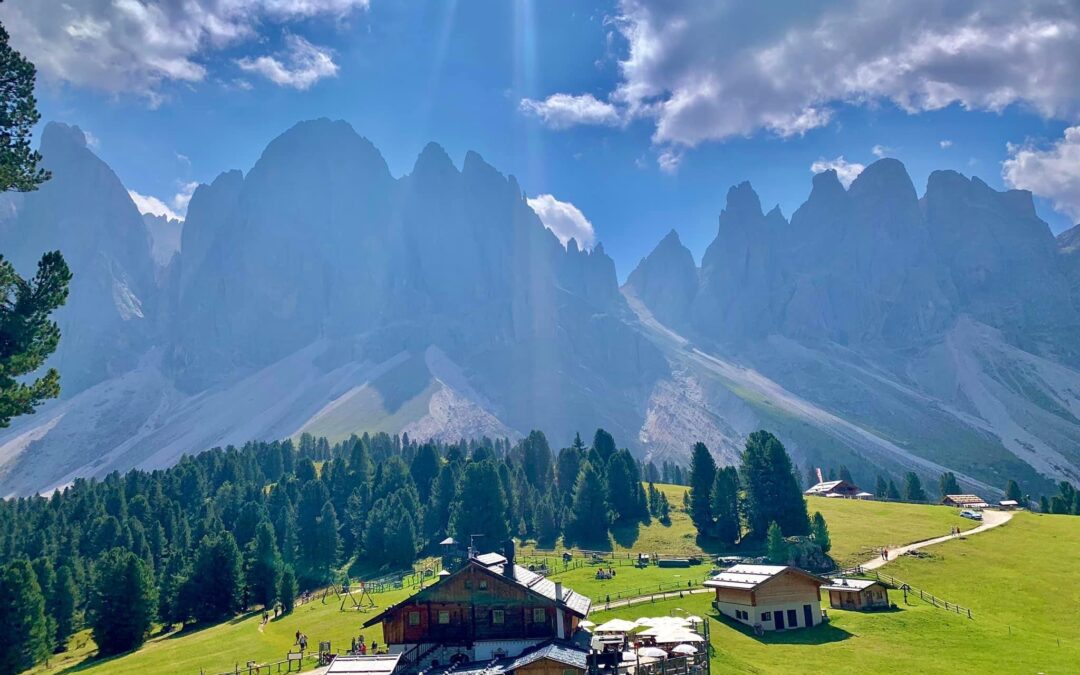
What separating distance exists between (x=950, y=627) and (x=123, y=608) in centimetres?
6999

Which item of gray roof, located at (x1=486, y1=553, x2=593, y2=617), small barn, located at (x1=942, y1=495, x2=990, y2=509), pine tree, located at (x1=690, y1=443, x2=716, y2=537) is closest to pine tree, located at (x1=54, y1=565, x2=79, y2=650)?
gray roof, located at (x1=486, y1=553, x2=593, y2=617)

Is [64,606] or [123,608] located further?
[64,606]

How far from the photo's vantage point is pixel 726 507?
91250 mm

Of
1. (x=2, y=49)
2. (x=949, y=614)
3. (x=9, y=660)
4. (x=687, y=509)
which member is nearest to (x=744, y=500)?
(x=687, y=509)

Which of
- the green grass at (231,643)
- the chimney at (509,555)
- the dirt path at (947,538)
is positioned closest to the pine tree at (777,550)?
the dirt path at (947,538)

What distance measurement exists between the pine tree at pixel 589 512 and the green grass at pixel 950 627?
1446 inches

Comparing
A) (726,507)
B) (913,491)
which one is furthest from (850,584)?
(913,491)

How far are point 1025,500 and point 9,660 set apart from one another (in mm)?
159032

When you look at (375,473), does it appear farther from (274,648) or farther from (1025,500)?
(1025,500)

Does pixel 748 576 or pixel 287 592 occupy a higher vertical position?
pixel 748 576

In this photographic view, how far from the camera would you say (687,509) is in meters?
101

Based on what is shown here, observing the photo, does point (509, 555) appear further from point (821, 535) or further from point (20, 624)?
point (20, 624)

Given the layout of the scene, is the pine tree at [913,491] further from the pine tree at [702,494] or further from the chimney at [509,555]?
the chimney at [509,555]

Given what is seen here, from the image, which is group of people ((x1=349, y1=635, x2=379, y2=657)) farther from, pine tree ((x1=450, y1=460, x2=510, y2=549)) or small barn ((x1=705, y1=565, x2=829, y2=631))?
pine tree ((x1=450, y1=460, x2=510, y2=549))
